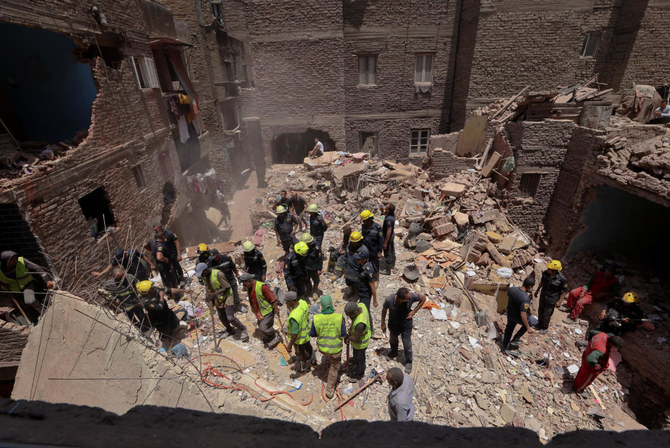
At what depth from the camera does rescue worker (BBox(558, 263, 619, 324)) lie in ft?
24.2

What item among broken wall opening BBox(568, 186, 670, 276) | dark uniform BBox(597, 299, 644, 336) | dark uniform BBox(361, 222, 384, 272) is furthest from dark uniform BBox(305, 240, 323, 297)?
broken wall opening BBox(568, 186, 670, 276)

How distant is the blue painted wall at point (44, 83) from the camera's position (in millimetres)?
6977

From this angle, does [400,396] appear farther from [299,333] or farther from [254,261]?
[254,261]

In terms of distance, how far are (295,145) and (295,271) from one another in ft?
40.5

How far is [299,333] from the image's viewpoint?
15.2ft

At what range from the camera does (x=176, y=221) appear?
11852 mm

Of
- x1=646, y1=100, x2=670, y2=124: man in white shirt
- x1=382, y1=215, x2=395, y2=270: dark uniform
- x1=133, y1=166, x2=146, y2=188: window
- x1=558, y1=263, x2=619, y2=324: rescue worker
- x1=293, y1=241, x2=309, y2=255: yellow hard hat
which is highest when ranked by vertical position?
x1=646, y1=100, x2=670, y2=124: man in white shirt

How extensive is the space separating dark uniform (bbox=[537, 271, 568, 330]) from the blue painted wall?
12.4 metres

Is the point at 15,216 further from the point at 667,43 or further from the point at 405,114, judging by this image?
the point at 667,43

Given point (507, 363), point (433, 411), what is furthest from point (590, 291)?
point (433, 411)

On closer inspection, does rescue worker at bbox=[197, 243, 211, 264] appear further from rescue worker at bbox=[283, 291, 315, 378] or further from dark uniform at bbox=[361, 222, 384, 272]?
dark uniform at bbox=[361, 222, 384, 272]

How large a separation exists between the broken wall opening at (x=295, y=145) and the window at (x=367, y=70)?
335 cm

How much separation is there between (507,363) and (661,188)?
5.78 m

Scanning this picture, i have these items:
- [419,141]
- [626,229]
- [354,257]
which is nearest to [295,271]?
[354,257]
